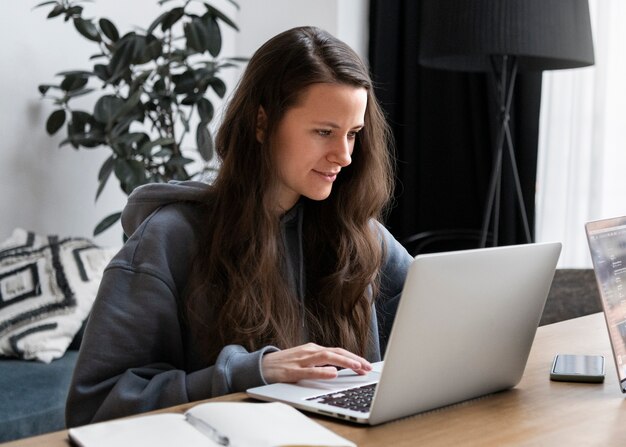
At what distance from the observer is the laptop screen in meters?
Result: 1.38

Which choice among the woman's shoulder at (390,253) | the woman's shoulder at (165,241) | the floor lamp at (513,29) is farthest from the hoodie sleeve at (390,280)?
the floor lamp at (513,29)

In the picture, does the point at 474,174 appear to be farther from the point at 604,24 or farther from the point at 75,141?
the point at 75,141

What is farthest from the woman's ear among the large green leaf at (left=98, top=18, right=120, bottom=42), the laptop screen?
the large green leaf at (left=98, top=18, right=120, bottom=42)

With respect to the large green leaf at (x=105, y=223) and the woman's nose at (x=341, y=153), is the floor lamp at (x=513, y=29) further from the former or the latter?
the woman's nose at (x=341, y=153)

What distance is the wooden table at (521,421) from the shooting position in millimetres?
1158

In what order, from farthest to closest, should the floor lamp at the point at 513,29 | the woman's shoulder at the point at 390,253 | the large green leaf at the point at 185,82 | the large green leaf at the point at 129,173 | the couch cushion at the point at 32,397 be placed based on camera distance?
the large green leaf at the point at 185,82
the large green leaf at the point at 129,173
the floor lamp at the point at 513,29
the couch cushion at the point at 32,397
the woman's shoulder at the point at 390,253

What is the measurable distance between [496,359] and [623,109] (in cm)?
235

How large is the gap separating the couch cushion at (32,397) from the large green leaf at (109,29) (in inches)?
46.5

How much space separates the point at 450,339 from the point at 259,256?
1.62 ft

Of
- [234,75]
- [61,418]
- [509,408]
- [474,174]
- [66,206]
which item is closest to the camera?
[509,408]

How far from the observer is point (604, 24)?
3.46 metres

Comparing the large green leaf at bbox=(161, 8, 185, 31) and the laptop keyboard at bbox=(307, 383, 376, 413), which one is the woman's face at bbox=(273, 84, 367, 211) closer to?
the laptop keyboard at bbox=(307, 383, 376, 413)

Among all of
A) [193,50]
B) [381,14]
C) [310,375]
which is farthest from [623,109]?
[310,375]

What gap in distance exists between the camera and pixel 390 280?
1.89 meters
